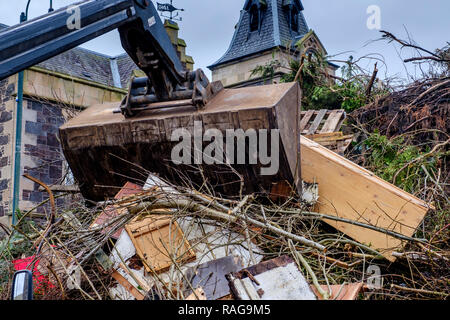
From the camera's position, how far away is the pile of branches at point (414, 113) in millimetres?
5410

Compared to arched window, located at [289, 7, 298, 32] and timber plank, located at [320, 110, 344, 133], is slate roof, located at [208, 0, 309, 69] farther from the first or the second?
timber plank, located at [320, 110, 344, 133]

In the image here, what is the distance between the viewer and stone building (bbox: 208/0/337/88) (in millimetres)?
22734

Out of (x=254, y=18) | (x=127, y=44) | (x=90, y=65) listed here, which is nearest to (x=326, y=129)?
(x=127, y=44)

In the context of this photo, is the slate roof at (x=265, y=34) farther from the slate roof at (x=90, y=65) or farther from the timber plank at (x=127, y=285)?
the timber plank at (x=127, y=285)

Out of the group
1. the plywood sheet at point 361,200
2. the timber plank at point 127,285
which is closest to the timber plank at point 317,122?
Result: the plywood sheet at point 361,200

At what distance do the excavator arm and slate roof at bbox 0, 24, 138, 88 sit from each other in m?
8.68

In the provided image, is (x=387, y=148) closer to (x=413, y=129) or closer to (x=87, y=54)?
(x=413, y=129)

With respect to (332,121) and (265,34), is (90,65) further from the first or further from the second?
(265,34)

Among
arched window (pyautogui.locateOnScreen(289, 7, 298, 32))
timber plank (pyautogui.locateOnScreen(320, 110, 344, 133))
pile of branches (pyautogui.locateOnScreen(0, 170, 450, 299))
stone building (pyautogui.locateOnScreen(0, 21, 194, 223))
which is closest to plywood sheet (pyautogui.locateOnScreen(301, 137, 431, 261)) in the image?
pile of branches (pyautogui.locateOnScreen(0, 170, 450, 299))

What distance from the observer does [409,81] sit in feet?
20.3

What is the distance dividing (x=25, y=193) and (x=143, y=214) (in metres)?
7.24

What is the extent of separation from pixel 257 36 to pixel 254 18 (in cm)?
118
